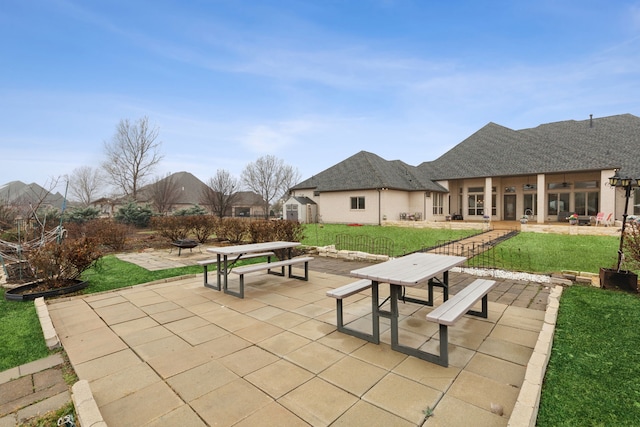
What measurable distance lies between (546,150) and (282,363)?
2870 centimetres

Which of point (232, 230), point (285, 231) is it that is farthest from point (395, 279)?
point (232, 230)

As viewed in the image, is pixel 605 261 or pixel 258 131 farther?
pixel 258 131

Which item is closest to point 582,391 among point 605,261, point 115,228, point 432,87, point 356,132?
point 605,261

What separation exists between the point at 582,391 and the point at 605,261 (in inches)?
322

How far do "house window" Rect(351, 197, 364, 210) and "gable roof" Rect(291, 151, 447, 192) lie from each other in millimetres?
944

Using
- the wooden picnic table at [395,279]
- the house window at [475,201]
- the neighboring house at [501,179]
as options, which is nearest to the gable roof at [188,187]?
the neighboring house at [501,179]

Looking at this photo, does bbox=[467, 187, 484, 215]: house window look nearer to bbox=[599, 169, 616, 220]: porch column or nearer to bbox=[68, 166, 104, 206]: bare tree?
bbox=[599, 169, 616, 220]: porch column

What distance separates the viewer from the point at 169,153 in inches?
1325

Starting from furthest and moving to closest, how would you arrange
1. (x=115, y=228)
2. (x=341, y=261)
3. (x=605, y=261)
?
(x=115, y=228) → (x=341, y=261) → (x=605, y=261)

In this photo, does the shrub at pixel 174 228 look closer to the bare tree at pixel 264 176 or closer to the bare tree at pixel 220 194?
the bare tree at pixel 220 194

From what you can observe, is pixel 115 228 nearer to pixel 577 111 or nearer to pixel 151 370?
pixel 151 370

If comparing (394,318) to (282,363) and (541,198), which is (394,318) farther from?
(541,198)

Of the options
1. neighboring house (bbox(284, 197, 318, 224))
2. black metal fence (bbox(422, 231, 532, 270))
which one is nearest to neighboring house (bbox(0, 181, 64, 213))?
black metal fence (bbox(422, 231, 532, 270))

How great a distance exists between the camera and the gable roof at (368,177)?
76.8 ft
